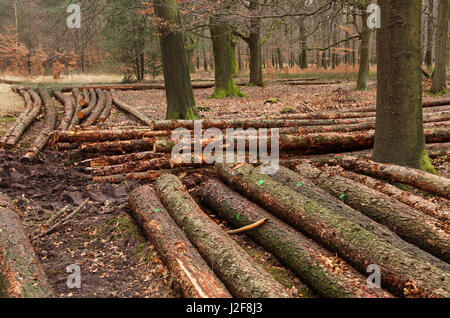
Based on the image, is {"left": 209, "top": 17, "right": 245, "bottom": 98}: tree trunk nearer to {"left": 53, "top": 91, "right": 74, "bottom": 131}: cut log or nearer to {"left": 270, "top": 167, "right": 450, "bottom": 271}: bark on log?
{"left": 53, "top": 91, "right": 74, "bottom": 131}: cut log

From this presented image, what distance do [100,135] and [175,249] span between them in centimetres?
434

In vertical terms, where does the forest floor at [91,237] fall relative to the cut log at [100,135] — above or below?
below

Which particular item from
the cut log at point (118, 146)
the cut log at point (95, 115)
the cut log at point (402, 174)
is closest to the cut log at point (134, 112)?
the cut log at point (95, 115)

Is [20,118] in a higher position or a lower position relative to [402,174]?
higher

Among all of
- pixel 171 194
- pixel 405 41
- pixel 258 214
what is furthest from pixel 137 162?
pixel 405 41

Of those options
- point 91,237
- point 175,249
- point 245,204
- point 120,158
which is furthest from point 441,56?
point 91,237

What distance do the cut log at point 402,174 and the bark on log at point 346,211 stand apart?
1.09 meters

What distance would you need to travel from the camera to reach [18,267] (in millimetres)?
3314

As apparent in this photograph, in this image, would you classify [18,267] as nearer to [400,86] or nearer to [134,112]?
[400,86]

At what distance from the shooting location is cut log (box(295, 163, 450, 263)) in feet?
12.4

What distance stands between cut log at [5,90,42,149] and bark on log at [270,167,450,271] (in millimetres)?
6475

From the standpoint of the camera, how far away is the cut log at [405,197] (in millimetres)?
4270

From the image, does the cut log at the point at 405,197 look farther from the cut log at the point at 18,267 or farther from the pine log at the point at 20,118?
the pine log at the point at 20,118
